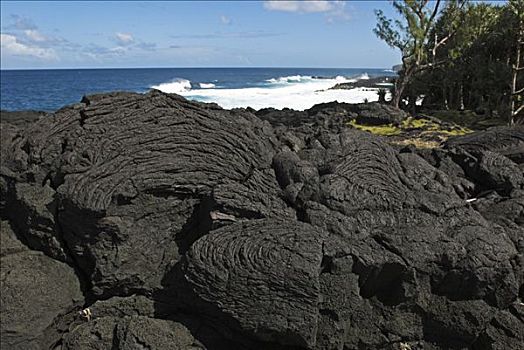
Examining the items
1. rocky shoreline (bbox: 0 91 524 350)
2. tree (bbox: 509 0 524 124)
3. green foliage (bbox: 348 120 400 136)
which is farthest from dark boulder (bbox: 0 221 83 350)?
tree (bbox: 509 0 524 124)

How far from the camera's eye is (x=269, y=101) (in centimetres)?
7688

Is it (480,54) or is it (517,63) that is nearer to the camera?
(517,63)

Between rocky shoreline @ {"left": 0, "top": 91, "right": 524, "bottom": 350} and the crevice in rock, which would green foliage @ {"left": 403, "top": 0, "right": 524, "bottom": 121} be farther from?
the crevice in rock

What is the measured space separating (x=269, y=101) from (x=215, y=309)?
70.4 m

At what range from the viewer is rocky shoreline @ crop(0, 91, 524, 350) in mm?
7777

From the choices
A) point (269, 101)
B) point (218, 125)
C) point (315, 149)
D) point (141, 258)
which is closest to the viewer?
point (141, 258)

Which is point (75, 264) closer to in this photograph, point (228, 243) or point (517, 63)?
point (228, 243)

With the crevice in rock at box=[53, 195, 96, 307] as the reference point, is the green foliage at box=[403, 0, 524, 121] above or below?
above

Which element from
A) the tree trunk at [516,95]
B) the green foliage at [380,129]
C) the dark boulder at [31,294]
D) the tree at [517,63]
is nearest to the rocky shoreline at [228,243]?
the dark boulder at [31,294]

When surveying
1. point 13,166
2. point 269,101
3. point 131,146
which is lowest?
point 269,101

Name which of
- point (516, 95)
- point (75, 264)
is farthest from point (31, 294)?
point (516, 95)

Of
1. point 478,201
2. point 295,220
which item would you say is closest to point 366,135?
point 478,201

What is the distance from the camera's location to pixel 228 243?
26.0 ft

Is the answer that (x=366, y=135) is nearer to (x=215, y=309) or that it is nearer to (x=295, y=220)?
(x=295, y=220)
